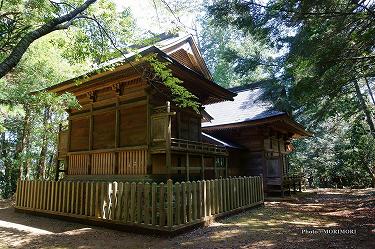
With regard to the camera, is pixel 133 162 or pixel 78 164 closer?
pixel 133 162

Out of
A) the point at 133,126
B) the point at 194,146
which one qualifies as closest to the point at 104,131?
the point at 133,126

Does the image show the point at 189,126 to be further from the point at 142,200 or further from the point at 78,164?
the point at 142,200

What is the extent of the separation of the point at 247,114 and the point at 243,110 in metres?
1.06

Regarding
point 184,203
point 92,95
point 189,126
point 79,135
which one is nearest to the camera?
point 184,203

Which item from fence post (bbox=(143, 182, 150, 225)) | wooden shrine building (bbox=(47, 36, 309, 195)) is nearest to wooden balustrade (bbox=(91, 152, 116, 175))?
wooden shrine building (bbox=(47, 36, 309, 195))

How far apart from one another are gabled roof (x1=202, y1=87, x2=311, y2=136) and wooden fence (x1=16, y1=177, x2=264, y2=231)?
18.8 feet

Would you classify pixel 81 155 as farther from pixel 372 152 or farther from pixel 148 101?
pixel 372 152

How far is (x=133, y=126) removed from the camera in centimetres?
1143

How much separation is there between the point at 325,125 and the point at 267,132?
724 inches

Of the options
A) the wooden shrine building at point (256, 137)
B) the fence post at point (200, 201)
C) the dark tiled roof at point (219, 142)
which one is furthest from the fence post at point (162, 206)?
the wooden shrine building at point (256, 137)

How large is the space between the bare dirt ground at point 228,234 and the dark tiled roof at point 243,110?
7.90 m

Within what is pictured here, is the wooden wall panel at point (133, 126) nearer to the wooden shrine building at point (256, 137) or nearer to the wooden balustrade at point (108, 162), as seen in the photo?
the wooden balustrade at point (108, 162)

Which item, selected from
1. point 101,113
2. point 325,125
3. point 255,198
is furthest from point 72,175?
point 325,125

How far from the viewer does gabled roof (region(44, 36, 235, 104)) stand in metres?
9.45
